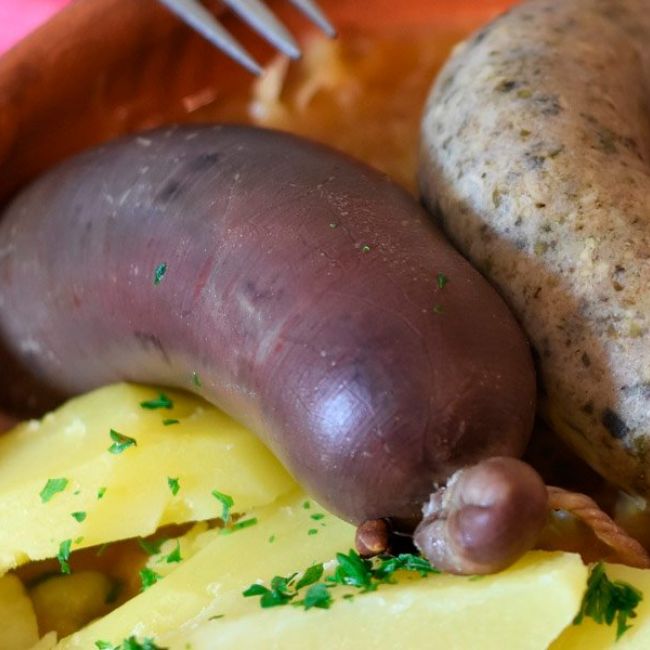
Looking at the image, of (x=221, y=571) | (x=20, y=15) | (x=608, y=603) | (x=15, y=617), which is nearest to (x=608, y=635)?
(x=608, y=603)

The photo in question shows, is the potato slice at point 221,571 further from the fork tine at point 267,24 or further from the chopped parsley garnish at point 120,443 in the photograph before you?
the fork tine at point 267,24

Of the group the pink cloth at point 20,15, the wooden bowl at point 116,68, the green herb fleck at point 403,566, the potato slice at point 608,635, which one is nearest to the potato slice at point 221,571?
the green herb fleck at point 403,566

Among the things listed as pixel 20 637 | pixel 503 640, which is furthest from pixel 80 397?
pixel 503 640

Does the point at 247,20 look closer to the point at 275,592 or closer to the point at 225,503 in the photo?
the point at 225,503

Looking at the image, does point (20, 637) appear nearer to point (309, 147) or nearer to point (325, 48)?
point (309, 147)

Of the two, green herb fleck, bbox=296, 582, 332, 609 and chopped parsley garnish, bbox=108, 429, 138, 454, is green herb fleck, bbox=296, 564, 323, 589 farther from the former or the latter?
chopped parsley garnish, bbox=108, 429, 138, 454
